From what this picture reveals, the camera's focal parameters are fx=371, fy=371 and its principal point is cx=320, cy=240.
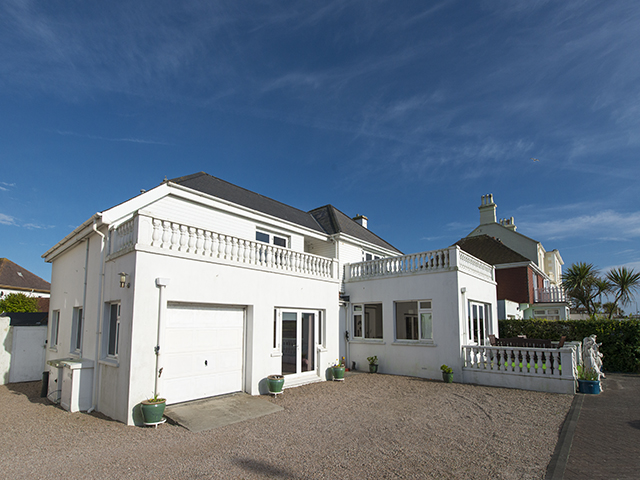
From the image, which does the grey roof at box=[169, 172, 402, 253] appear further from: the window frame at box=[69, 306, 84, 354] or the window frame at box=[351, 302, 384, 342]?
the window frame at box=[69, 306, 84, 354]

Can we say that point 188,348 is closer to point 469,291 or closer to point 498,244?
point 469,291

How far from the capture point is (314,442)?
666 cm

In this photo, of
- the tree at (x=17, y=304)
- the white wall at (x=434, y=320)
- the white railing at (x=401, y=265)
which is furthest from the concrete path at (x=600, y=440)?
the tree at (x=17, y=304)

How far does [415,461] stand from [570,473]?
7.08 feet

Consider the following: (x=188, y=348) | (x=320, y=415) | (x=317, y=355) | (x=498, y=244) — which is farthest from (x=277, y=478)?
(x=498, y=244)

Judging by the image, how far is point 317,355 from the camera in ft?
41.9

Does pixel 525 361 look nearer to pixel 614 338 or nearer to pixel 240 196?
pixel 614 338

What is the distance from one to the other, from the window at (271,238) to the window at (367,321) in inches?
165

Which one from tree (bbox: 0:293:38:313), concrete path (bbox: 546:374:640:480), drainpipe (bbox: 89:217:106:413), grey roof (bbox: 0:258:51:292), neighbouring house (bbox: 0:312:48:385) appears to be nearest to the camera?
concrete path (bbox: 546:374:640:480)

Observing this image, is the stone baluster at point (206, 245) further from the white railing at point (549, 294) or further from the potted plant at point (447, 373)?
the white railing at point (549, 294)

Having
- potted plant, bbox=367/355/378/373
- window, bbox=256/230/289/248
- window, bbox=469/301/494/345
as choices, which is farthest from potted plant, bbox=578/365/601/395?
window, bbox=256/230/289/248

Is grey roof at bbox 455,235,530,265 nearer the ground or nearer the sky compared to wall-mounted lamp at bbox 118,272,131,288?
nearer the sky

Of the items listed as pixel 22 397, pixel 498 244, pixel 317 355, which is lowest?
pixel 22 397

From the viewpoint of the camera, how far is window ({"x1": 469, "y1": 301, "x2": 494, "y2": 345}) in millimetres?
15217
